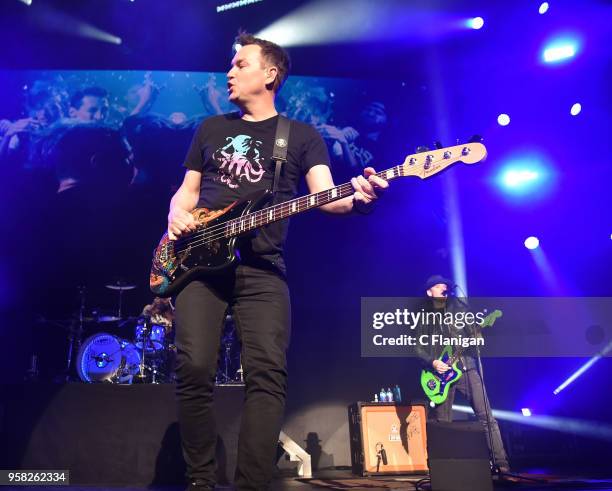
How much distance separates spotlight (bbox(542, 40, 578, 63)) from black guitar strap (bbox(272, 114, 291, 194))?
5395mm

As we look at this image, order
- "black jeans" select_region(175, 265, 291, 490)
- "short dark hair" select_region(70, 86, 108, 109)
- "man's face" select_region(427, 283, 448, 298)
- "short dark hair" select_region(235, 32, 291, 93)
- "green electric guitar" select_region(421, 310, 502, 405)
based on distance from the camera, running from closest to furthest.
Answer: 1. "black jeans" select_region(175, 265, 291, 490)
2. "short dark hair" select_region(235, 32, 291, 93)
3. "green electric guitar" select_region(421, 310, 502, 405)
4. "man's face" select_region(427, 283, 448, 298)
5. "short dark hair" select_region(70, 86, 108, 109)

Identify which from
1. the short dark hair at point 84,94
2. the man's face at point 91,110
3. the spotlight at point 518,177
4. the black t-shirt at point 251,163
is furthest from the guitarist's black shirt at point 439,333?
the short dark hair at point 84,94

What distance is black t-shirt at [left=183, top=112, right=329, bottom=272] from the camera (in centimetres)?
297

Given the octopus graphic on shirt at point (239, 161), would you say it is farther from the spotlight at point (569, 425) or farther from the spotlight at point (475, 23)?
the spotlight at point (569, 425)

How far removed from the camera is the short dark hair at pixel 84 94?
7473 millimetres

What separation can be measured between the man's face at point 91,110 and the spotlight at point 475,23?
5.08 m

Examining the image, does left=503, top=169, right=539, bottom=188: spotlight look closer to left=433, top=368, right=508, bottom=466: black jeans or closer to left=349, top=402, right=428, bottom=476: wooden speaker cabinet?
left=433, top=368, right=508, bottom=466: black jeans

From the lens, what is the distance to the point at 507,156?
7.36 m

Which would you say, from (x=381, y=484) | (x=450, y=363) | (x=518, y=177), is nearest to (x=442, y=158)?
(x=381, y=484)

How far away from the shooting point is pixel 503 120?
7.44 metres

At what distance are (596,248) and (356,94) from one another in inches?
152

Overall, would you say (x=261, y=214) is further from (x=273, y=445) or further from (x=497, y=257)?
(x=497, y=257)

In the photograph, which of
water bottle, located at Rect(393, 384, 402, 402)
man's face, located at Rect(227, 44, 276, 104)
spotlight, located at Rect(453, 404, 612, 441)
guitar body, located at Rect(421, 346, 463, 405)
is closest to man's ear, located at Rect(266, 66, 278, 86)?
man's face, located at Rect(227, 44, 276, 104)

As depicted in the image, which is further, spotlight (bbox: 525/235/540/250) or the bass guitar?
spotlight (bbox: 525/235/540/250)
